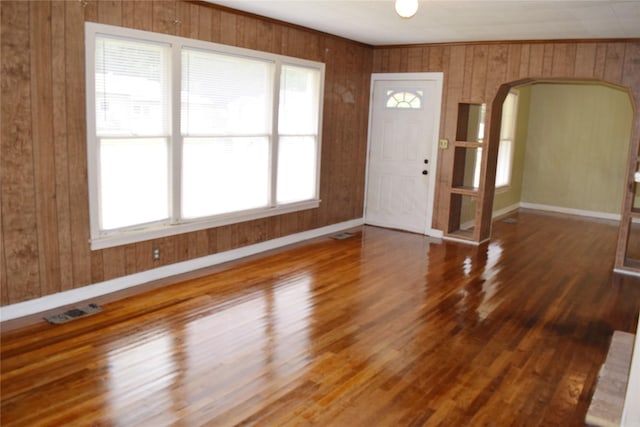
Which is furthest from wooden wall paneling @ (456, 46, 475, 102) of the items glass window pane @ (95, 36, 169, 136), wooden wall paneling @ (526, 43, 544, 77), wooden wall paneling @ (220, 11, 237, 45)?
glass window pane @ (95, 36, 169, 136)

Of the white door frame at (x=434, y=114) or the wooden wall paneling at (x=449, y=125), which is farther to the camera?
the white door frame at (x=434, y=114)

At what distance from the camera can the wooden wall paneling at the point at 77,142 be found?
13.1ft

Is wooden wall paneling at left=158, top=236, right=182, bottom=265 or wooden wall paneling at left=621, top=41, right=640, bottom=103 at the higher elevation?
wooden wall paneling at left=621, top=41, right=640, bottom=103

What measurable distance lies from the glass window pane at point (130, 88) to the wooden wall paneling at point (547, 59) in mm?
4288

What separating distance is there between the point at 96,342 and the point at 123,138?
1704mm

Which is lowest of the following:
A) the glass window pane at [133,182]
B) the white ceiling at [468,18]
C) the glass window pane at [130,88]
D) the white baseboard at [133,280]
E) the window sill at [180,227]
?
the white baseboard at [133,280]

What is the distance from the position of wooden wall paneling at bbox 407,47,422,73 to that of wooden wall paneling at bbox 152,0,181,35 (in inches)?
136

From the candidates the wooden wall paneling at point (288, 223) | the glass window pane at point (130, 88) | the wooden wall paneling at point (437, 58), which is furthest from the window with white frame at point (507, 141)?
the glass window pane at point (130, 88)

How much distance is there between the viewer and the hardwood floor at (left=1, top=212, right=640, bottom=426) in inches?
114

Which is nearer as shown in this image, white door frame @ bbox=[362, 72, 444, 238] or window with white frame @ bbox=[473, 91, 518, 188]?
white door frame @ bbox=[362, 72, 444, 238]

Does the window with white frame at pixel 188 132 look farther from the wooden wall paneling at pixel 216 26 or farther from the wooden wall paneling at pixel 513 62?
the wooden wall paneling at pixel 513 62

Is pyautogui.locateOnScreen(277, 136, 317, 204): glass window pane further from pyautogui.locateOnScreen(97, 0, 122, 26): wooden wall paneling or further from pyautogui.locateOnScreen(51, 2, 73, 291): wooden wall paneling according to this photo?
pyautogui.locateOnScreen(51, 2, 73, 291): wooden wall paneling

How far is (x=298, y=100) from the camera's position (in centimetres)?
629

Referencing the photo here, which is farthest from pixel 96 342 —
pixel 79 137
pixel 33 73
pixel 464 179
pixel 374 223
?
pixel 464 179
